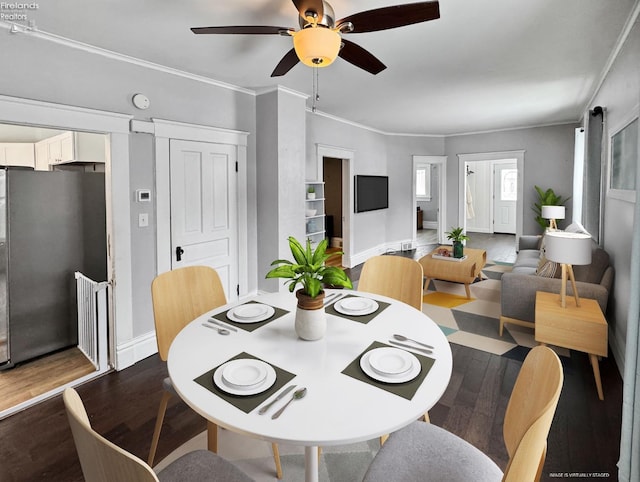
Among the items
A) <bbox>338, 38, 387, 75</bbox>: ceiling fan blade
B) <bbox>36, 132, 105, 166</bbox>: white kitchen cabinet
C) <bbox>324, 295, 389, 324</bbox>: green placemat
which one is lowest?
<bbox>324, 295, 389, 324</bbox>: green placemat

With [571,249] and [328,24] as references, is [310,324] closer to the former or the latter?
[328,24]

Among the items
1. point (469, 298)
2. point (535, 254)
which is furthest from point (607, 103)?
point (469, 298)

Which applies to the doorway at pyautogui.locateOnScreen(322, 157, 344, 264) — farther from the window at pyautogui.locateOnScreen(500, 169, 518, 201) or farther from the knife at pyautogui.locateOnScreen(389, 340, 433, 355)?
the knife at pyautogui.locateOnScreen(389, 340, 433, 355)

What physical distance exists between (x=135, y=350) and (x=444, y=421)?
2.47 metres

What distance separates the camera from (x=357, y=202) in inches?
246

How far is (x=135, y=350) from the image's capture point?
117 inches

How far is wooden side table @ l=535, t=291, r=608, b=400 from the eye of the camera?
2391 millimetres

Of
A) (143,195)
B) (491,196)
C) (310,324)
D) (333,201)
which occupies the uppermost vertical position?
(491,196)

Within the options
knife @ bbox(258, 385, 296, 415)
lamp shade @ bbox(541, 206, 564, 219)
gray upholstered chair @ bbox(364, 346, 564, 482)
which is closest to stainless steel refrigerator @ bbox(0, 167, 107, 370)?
knife @ bbox(258, 385, 296, 415)

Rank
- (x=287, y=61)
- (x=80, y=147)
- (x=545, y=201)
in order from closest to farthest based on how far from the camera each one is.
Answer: (x=287, y=61) → (x=80, y=147) → (x=545, y=201)

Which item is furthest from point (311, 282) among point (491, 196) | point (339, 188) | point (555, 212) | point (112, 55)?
point (491, 196)

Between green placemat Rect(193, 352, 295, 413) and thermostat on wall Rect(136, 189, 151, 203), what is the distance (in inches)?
87.8

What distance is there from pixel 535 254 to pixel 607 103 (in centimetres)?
213

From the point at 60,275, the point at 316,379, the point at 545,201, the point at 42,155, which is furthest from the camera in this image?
the point at 545,201
